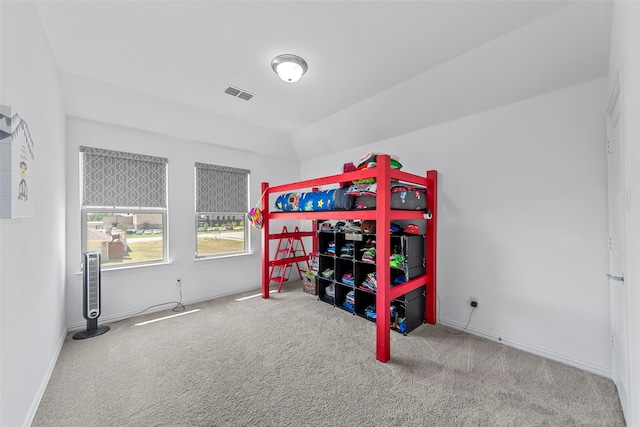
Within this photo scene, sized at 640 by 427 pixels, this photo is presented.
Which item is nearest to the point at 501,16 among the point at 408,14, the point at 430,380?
the point at 408,14

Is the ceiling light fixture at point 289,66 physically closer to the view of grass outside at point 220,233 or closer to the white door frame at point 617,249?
the white door frame at point 617,249

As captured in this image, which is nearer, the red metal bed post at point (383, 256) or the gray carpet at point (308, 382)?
the gray carpet at point (308, 382)

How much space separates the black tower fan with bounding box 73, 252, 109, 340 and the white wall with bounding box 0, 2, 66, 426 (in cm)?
24

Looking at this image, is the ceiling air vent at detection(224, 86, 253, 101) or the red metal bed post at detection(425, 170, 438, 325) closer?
the ceiling air vent at detection(224, 86, 253, 101)

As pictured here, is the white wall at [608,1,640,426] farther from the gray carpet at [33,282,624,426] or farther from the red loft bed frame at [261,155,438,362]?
the red loft bed frame at [261,155,438,362]

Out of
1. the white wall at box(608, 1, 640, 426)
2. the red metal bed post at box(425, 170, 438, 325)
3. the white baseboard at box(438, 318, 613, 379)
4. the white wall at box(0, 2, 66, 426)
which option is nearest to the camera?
the white wall at box(608, 1, 640, 426)

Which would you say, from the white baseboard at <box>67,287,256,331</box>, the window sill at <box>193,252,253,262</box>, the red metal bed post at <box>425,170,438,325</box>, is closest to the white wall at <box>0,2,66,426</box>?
the white baseboard at <box>67,287,256,331</box>

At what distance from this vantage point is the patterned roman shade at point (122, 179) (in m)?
3.06

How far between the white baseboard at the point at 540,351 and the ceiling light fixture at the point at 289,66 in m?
3.22

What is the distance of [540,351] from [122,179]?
5.01m

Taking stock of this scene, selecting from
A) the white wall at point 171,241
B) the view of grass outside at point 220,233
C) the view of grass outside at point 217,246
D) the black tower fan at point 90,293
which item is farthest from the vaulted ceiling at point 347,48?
the view of grass outside at point 217,246

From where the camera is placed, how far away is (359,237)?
10.7 feet

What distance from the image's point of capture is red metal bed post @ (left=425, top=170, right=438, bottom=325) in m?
3.03

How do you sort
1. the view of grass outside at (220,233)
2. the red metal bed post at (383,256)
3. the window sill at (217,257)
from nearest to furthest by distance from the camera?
the red metal bed post at (383,256), the window sill at (217,257), the view of grass outside at (220,233)
